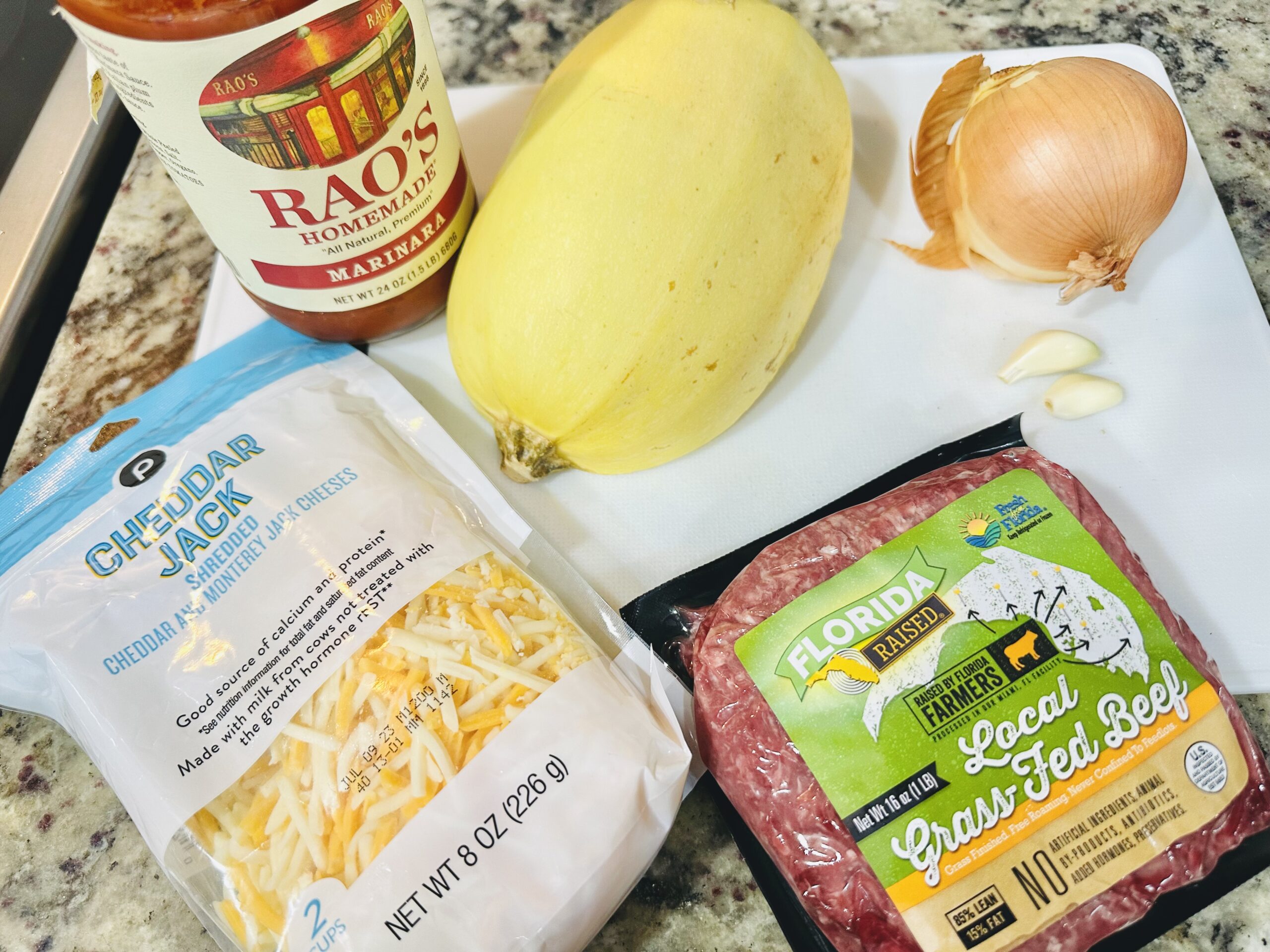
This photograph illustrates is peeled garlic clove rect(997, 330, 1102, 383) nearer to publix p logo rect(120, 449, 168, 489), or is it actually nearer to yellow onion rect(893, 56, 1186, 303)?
yellow onion rect(893, 56, 1186, 303)

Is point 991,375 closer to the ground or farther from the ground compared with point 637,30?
closer to the ground

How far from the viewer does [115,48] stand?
557mm

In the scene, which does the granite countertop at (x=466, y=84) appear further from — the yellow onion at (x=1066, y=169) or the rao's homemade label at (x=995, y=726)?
the yellow onion at (x=1066, y=169)

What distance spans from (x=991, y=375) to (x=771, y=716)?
0.48m

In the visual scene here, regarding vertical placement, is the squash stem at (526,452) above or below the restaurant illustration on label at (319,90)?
below

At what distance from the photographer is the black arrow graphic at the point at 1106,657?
0.64m

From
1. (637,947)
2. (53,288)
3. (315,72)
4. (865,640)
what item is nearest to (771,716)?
(865,640)

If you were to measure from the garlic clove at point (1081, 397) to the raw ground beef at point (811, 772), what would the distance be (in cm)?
14

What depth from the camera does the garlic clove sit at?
85 centimetres

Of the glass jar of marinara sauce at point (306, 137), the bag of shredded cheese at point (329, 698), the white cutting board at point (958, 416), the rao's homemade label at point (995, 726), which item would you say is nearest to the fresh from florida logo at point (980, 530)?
the rao's homemade label at point (995, 726)

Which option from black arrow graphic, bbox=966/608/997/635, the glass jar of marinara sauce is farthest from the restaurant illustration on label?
black arrow graphic, bbox=966/608/997/635

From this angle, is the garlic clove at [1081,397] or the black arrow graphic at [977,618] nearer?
the black arrow graphic at [977,618]

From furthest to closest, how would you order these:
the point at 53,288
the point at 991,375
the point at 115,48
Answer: the point at 53,288 → the point at 991,375 → the point at 115,48

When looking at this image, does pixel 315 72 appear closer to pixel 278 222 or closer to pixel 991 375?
pixel 278 222
